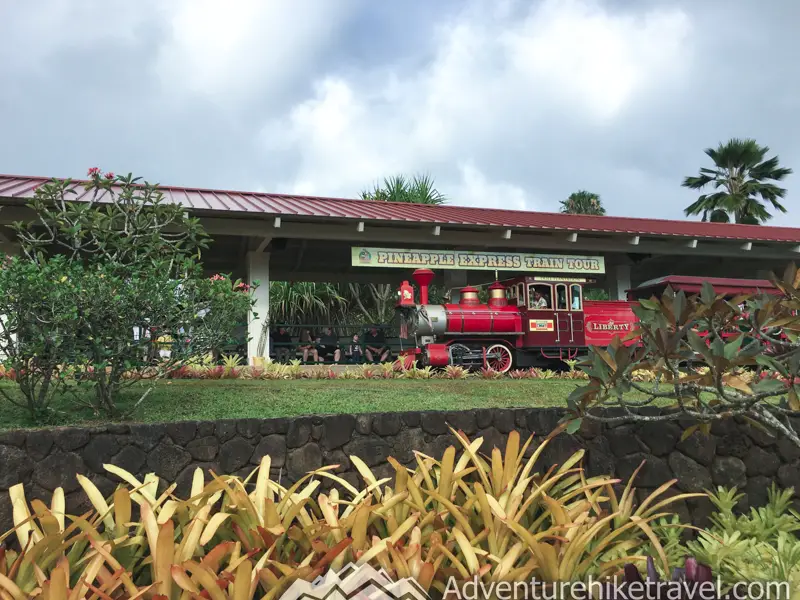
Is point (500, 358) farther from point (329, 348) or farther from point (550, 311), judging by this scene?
point (329, 348)

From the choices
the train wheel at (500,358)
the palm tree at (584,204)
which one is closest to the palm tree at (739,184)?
the palm tree at (584,204)

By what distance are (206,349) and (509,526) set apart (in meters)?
3.87

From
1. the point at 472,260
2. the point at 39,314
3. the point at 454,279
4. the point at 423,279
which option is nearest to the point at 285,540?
the point at 39,314

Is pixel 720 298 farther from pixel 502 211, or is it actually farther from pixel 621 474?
pixel 502 211

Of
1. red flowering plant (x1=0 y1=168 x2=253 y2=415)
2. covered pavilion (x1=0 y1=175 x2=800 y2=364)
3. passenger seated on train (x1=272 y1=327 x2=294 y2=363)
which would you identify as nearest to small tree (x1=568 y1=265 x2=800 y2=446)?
red flowering plant (x1=0 y1=168 x2=253 y2=415)

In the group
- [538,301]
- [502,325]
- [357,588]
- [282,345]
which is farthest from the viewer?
[282,345]

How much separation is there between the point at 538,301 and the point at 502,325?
1028 millimetres

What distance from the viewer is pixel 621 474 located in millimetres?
4727

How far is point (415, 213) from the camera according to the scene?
13320mm

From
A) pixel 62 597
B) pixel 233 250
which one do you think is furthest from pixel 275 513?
pixel 233 250

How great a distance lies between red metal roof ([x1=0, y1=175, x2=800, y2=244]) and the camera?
1155 cm

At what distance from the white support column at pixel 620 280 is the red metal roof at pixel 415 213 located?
115 centimetres

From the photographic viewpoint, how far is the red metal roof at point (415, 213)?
11555mm

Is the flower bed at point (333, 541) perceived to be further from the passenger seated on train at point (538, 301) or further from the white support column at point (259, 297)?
the white support column at point (259, 297)
